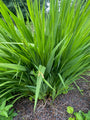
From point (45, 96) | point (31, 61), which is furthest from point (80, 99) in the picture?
point (31, 61)

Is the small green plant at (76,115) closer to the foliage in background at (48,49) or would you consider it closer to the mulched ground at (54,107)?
the mulched ground at (54,107)

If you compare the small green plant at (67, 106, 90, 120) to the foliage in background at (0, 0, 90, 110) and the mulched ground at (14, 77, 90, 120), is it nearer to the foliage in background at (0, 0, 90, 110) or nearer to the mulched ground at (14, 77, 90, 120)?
the mulched ground at (14, 77, 90, 120)

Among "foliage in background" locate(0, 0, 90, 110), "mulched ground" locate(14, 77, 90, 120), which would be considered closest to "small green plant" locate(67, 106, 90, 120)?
"mulched ground" locate(14, 77, 90, 120)

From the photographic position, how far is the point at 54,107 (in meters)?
0.83

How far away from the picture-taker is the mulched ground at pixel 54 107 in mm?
794

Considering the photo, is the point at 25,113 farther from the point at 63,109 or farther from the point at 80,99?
the point at 80,99

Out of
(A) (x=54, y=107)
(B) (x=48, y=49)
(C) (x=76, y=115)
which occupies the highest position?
(B) (x=48, y=49)

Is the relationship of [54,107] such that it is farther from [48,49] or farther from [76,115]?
[48,49]

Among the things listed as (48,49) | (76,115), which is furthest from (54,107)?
(48,49)

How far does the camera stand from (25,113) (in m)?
0.82

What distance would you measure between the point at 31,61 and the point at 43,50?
0.13 metres

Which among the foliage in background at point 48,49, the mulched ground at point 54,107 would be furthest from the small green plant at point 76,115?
the foliage in background at point 48,49

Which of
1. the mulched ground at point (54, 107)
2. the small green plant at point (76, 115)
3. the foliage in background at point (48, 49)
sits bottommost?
the small green plant at point (76, 115)

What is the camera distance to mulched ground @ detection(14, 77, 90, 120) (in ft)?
2.61
